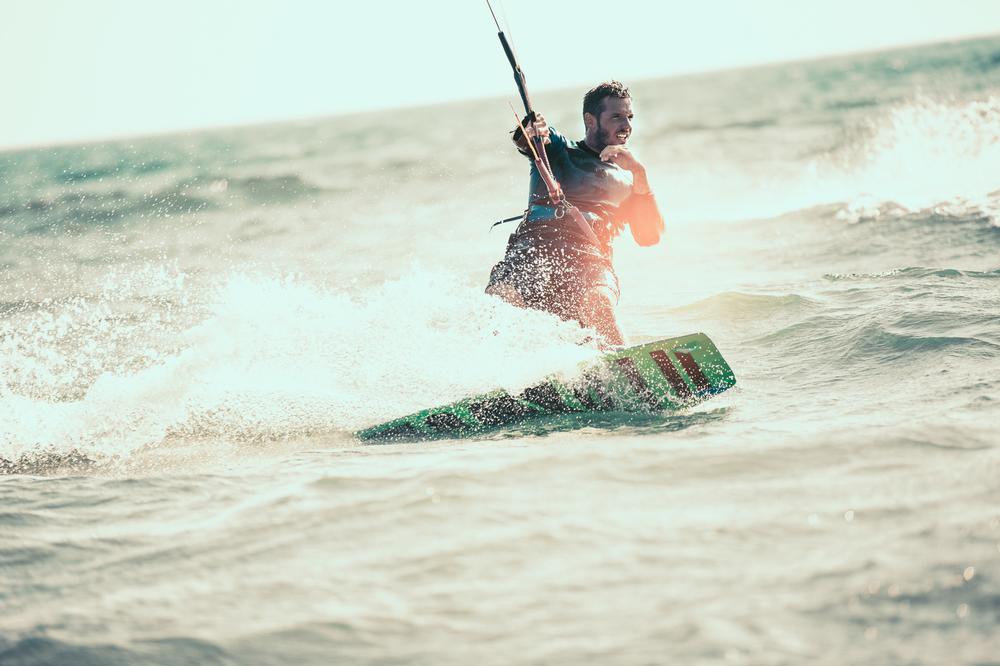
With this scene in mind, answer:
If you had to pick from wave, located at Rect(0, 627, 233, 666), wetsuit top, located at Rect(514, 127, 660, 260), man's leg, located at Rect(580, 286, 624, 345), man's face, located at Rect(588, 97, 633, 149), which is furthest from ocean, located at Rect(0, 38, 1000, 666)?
man's face, located at Rect(588, 97, 633, 149)

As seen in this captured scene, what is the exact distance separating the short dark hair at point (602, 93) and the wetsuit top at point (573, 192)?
0.79ft

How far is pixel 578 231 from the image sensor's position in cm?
603

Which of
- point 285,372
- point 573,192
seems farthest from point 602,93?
point 285,372

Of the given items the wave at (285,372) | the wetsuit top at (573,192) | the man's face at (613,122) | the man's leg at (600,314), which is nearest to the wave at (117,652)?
the wave at (285,372)

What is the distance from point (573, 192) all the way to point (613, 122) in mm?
521

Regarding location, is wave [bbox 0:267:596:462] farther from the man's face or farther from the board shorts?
the man's face

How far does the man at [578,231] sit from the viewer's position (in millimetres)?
5977

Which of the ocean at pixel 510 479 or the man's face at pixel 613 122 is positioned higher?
the man's face at pixel 613 122

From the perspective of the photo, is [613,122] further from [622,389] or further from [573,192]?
[622,389]

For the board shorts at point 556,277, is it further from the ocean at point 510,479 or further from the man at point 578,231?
the ocean at point 510,479

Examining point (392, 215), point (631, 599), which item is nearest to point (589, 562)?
point (631, 599)

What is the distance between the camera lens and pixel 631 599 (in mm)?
2932

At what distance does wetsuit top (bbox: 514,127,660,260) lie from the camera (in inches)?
235

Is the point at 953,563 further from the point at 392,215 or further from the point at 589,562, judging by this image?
the point at 392,215
